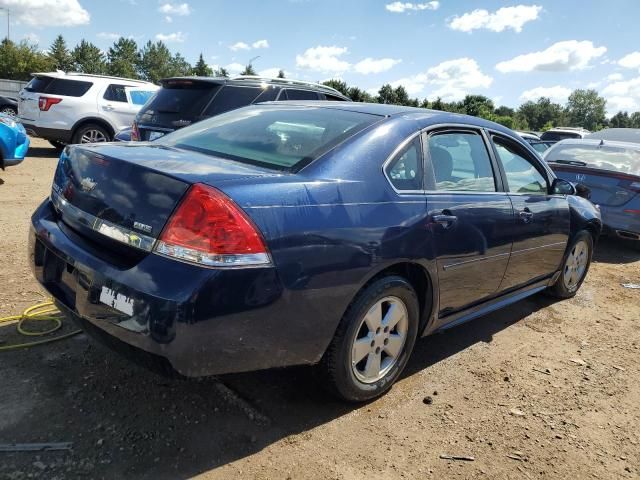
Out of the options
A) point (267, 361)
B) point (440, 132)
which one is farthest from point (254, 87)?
point (267, 361)

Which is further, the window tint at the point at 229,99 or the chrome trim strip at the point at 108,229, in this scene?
the window tint at the point at 229,99

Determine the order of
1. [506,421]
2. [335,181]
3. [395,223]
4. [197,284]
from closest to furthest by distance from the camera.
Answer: [197,284] → [335,181] → [395,223] → [506,421]

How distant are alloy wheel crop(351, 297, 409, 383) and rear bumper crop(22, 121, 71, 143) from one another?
10664 millimetres

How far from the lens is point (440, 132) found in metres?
3.37

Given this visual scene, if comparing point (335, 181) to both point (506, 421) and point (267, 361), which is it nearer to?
point (267, 361)

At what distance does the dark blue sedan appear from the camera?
2201 millimetres

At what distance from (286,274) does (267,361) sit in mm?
422

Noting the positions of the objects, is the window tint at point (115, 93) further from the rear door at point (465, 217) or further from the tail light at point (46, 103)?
the rear door at point (465, 217)

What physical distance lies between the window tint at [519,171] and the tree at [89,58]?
10094 centimetres

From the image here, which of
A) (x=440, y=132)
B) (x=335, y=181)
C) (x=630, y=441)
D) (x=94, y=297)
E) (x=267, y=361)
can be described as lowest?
→ (x=630, y=441)

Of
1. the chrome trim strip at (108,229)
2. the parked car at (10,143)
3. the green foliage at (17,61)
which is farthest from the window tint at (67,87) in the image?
the green foliage at (17,61)

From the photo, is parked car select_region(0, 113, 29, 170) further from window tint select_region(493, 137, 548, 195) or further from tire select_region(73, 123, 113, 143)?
window tint select_region(493, 137, 548, 195)

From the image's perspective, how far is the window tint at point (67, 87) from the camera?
1166 cm

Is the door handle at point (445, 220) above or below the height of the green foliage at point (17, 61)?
below
